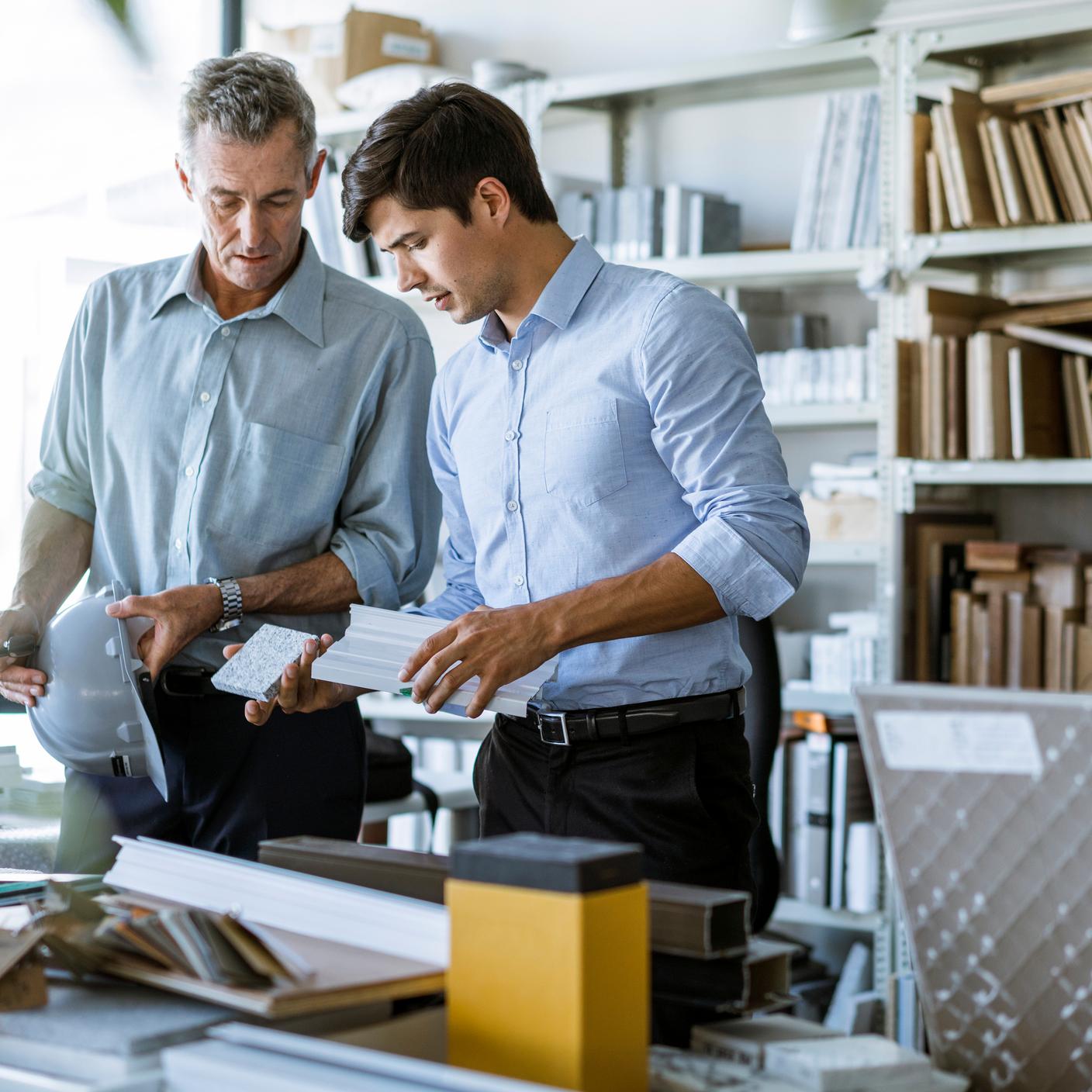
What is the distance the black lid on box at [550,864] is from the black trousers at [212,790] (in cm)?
93

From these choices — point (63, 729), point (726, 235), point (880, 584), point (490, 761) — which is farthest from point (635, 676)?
point (726, 235)

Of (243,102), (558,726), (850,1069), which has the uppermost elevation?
(243,102)

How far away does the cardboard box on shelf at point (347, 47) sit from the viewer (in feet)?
12.6

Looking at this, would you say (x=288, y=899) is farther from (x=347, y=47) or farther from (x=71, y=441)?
(x=347, y=47)

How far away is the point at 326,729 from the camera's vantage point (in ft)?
5.79

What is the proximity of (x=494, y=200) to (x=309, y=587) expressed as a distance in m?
0.52

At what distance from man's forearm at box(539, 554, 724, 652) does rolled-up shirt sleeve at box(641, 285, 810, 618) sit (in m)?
0.02

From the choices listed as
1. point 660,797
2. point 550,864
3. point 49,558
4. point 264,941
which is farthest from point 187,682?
point 550,864

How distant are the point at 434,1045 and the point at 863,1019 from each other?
8.21 ft

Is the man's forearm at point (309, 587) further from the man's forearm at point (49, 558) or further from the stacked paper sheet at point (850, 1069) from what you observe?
the stacked paper sheet at point (850, 1069)

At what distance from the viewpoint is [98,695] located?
1.57 metres

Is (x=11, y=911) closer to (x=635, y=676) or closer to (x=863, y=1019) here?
(x=635, y=676)

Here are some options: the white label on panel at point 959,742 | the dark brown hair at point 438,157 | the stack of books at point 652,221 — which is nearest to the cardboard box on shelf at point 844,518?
the stack of books at point 652,221

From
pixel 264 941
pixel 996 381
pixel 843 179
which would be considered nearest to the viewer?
pixel 264 941
